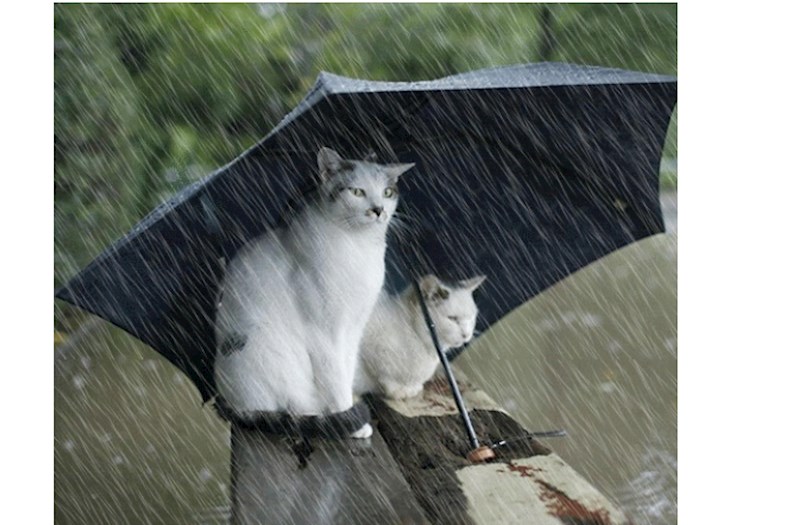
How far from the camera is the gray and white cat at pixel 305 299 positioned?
1717 mm

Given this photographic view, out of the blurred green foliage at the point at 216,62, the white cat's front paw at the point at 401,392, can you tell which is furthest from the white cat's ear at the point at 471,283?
the blurred green foliage at the point at 216,62

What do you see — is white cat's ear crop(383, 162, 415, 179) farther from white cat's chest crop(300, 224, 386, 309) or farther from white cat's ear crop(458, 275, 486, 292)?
white cat's ear crop(458, 275, 486, 292)

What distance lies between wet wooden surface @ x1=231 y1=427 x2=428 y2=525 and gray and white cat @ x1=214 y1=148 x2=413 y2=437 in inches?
3.0

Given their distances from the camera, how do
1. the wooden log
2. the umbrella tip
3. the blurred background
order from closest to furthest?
Answer: the wooden log < the umbrella tip < the blurred background

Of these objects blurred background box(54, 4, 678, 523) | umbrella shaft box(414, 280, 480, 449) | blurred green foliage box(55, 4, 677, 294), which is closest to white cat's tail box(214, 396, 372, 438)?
umbrella shaft box(414, 280, 480, 449)

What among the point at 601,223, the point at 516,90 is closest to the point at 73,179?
the point at 601,223

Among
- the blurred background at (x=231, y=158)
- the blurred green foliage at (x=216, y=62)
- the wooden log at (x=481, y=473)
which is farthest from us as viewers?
the blurred green foliage at (x=216, y=62)

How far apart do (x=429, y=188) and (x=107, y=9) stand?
218 centimetres

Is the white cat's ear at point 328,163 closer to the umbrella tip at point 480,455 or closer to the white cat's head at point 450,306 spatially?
the white cat's head at point 450,306

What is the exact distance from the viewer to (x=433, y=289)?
6.70 feet

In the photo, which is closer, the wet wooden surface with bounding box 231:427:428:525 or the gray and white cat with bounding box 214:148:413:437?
the wet wooden surface with bounding box 231:427:428:525

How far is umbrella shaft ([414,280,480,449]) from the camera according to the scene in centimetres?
175

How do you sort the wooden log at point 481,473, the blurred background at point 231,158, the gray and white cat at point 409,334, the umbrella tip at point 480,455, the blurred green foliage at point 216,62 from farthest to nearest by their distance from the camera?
the blurred green foliage at point 216,62, the blurred background at point 231,158, the gray and white cat at point 409,334, the umbrella tip at point 480,455, the wooden log at point 481,473

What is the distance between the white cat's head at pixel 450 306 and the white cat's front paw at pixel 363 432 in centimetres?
36
